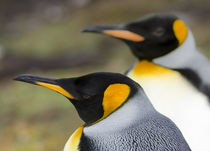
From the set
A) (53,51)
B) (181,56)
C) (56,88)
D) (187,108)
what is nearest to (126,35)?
(181,56)

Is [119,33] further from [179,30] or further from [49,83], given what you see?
[49,83]

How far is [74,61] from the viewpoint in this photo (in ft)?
16.9

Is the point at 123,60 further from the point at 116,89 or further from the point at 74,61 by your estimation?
the point at 116,89

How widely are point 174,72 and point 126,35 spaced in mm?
286

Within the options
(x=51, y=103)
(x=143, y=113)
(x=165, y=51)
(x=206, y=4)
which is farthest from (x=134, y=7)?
(x=143, y=113)

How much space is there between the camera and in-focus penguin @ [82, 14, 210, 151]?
1874 mm

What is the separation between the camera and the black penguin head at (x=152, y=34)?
1892 millimetres

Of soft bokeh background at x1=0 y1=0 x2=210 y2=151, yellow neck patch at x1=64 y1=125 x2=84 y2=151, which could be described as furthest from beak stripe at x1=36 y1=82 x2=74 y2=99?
soft bokeh background at x1=0 y1=0 x2=210 y2=151

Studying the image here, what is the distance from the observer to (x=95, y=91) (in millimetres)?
1332

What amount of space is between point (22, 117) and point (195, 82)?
219 centimetres

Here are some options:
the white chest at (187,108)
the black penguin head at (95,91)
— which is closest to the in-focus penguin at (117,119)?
the black penguin head at (95,91)

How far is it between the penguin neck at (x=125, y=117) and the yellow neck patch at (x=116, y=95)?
2 cm

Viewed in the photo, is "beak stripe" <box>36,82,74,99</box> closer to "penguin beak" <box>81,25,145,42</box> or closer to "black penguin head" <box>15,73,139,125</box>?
"black penguin head" <box>15,73,139,125</box>

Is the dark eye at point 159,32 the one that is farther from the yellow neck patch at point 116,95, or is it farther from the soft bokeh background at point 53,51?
the soft bokeh background at point 53,51
